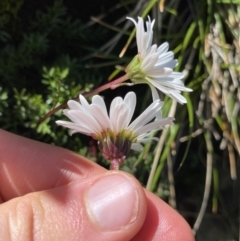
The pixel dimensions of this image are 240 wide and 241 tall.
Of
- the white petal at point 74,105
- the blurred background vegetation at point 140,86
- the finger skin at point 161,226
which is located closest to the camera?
the white petal at point 74,105

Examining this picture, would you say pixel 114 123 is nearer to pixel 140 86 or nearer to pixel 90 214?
pixel 90 214

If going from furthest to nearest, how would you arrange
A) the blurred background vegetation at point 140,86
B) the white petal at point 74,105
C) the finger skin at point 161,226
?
the blurred background vegetation at point 140,86 < the finger skin at point 161,226 < the white petal at point 74,105

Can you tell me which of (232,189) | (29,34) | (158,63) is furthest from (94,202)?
(232,189)

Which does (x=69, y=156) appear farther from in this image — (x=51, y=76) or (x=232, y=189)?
(x=232, y=189)

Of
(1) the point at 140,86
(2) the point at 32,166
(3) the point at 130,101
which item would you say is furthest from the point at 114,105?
(1) the point at 140,86

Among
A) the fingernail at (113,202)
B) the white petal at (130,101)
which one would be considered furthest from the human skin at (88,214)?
the white petal at (130,101)

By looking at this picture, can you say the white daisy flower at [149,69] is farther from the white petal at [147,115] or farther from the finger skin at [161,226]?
the finger skin at [161,226]


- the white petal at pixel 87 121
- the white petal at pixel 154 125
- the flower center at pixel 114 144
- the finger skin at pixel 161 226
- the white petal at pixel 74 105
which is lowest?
the finger skin at pixel 161 226
